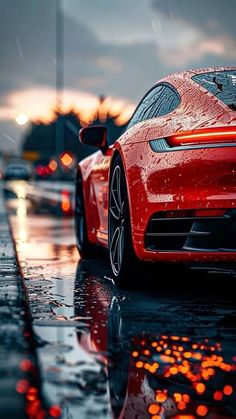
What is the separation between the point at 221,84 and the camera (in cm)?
662

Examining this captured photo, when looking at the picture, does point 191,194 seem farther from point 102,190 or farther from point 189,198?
point 102,190

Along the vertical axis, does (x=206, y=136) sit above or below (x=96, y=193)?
above

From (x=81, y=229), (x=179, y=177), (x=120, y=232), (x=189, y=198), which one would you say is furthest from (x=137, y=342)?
(x=81, y=229)

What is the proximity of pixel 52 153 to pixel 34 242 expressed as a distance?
163 m

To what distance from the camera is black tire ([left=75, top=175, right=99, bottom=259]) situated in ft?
30.6

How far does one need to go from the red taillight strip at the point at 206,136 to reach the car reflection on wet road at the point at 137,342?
1074 millimetres

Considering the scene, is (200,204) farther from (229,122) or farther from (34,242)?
(34,242)

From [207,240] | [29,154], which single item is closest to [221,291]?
[207,240]

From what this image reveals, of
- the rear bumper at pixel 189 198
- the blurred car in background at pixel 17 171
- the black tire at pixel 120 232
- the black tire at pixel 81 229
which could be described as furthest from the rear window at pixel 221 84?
the blurred car in background at pixel 17 171

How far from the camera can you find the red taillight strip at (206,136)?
5.84m

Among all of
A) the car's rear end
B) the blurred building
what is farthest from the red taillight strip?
the blurred building

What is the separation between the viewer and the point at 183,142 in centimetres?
598

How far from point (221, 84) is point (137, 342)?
8.04ft

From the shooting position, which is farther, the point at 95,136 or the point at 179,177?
the point at 95,136
